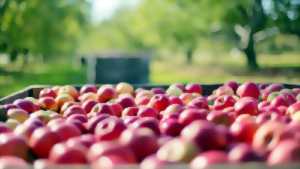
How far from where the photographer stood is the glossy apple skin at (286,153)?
2.01 meters

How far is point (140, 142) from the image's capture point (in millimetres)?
2299

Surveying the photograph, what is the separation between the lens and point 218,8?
2600 cm

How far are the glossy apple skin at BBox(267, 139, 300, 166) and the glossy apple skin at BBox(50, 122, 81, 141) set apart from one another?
3.17 feet

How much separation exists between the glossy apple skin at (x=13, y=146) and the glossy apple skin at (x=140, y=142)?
Result: 0.43m

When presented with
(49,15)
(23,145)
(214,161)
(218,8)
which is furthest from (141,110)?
(49,15)

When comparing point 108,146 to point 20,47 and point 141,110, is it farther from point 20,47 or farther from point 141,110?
point 20,47

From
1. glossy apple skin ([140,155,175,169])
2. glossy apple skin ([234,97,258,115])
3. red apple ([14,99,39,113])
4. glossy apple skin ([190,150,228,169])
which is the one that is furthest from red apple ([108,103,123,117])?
glossy apple skin ([190,150,228,169])

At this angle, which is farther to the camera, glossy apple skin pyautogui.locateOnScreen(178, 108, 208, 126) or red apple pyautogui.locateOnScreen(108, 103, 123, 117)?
red apple pyautogui.locateOnScreen(108, 103, 123, 117)

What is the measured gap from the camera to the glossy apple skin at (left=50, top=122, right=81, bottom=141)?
8.42 ft

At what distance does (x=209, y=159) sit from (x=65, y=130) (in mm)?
856

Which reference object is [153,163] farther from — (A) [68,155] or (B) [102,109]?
Result: (B) [102,109]

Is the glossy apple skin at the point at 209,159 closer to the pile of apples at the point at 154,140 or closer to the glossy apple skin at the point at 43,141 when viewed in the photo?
the pile of apples at the point at 154,140

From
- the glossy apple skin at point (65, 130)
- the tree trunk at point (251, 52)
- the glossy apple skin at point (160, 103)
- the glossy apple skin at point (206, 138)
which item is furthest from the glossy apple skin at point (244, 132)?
the tree trunk at point (251, 52)

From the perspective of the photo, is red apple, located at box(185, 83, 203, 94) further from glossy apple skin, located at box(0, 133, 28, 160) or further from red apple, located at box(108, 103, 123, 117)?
glossy apple skin, located at box(0, 133, 28, 160)
